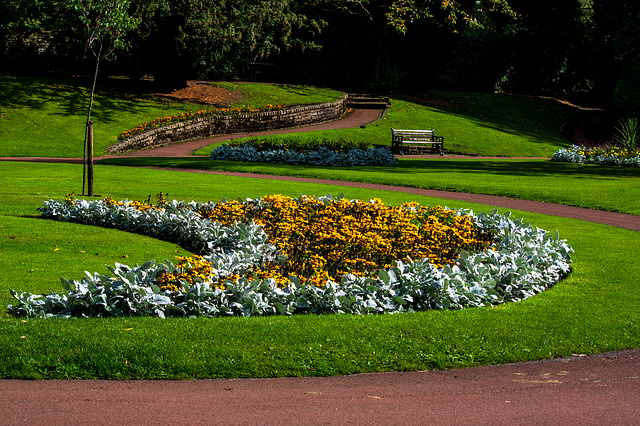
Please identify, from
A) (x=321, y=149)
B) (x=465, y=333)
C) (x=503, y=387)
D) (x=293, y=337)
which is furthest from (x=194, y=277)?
(x=321, y=149)

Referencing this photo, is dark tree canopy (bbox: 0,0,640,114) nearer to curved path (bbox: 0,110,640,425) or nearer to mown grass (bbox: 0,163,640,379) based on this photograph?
mown grass (bbox: 0,163,640,379)

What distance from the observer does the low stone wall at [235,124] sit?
26484mm

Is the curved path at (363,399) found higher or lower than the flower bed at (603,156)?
lower

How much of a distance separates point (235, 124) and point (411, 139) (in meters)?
8.12

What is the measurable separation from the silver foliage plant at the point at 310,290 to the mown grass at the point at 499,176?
7520 mm

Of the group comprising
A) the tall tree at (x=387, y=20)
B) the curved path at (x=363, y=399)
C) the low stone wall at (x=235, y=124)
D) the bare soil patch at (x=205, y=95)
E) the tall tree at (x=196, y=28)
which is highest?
the tall tree at (x=387, y=20)

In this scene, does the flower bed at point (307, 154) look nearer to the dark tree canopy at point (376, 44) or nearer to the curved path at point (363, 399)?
the dark tree canopy at point (376, 44)

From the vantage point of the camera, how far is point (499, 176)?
19.8 meters

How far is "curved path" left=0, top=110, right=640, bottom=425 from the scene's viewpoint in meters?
4.03

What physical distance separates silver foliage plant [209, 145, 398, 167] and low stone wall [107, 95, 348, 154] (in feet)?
15.4

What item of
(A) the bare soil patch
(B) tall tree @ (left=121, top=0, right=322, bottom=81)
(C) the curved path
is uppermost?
(B) tall tree @ (left=121, top=0, right=322, bottom=81)

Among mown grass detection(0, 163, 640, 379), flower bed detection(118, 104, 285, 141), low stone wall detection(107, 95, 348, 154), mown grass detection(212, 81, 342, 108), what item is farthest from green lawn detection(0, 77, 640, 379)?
mown grass detection(212, 81, 342, 108)

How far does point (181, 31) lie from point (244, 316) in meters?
26.1

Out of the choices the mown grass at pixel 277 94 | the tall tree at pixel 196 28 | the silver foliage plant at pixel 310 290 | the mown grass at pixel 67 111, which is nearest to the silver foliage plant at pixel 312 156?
the mown grass at pixel 67 111
